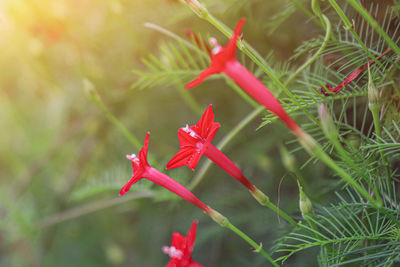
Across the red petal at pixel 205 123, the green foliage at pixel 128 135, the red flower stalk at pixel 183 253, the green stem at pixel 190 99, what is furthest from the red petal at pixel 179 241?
the green stem at pixel 190 99

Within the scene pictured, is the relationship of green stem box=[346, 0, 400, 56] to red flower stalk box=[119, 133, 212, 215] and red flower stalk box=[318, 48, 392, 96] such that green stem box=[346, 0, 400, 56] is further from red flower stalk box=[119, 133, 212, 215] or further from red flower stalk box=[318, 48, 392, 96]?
red flower stalk box=[119, 133, 212, 215]

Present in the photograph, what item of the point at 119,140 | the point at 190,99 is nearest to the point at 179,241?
the point at 190,99

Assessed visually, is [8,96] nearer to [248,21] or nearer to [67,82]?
[67,82]

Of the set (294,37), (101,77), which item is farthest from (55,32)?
(294,37)

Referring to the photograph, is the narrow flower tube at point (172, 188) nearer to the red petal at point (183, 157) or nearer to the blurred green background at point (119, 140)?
the red petal at point (183, 157)

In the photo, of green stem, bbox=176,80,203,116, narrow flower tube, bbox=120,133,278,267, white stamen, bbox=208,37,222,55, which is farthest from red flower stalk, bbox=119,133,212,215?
green stem, bbox=176,80,203,116
